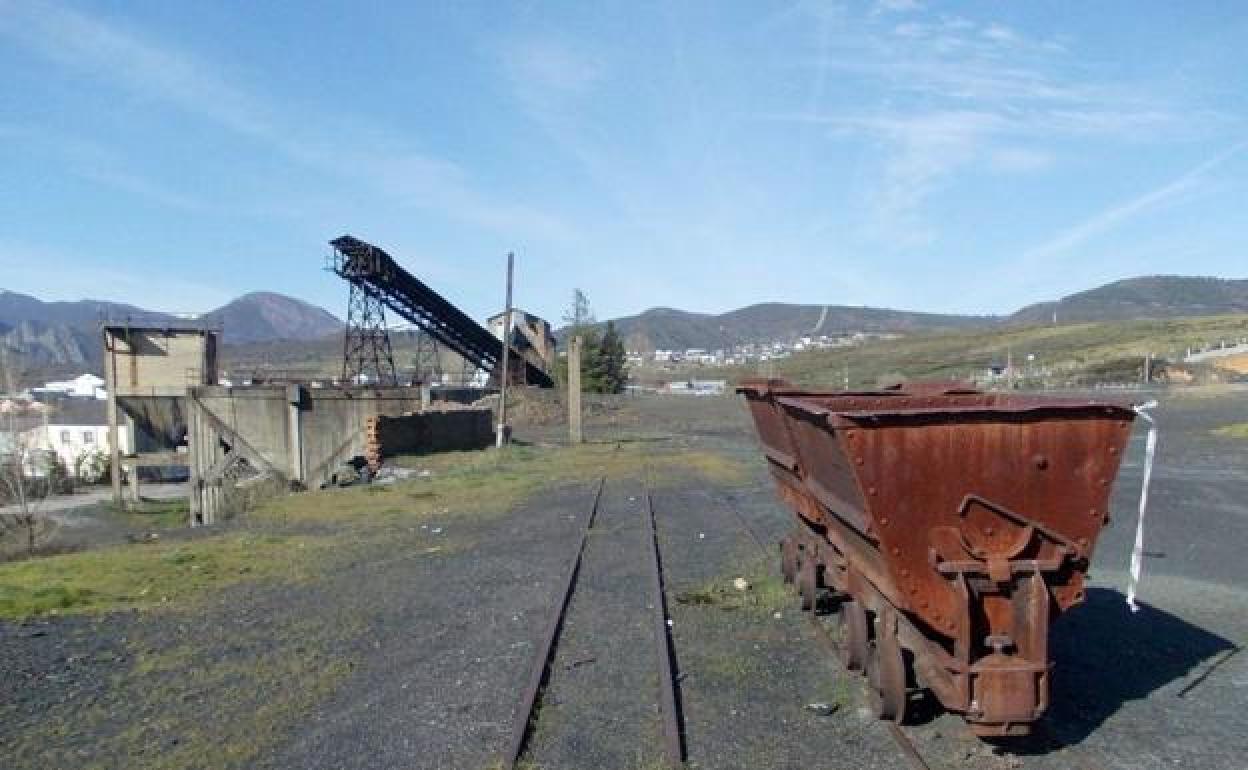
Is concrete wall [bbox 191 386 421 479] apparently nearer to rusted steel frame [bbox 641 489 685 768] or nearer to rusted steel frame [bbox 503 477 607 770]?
rusted steel frame [bbox 503 477 607 770]

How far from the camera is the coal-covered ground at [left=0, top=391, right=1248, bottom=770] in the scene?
5.20m

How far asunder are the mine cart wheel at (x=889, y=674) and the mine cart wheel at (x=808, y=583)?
2241 millimetres

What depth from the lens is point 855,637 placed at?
6.20 meters

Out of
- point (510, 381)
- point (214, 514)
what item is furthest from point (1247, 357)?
point (214, 514)

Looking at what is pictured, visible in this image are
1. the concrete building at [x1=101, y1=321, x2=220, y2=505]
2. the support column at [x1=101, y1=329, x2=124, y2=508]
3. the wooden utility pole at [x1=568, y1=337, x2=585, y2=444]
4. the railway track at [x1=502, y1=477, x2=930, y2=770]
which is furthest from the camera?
the concrete building at [x1=101, y1=321, x2=220, y2=505]

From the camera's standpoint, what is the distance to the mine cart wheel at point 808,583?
25.5 ft

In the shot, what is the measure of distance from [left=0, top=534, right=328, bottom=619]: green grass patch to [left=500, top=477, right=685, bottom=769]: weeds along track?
12.0ft

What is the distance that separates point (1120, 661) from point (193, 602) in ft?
28.4

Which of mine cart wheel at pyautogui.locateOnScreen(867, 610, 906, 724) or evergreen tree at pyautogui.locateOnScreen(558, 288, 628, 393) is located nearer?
mine cart wheel at pyautogui.locateOnScreen(867, 610, 906, 724)

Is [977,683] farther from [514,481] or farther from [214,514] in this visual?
[214,514]

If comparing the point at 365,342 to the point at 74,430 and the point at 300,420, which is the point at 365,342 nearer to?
the point at 300,420

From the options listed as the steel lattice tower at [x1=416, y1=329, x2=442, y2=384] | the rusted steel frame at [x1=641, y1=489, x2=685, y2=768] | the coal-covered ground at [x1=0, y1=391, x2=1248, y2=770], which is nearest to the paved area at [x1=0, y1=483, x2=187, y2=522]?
the steel lattice tower at [x1=416, y1=329, x2=442, y2=384]

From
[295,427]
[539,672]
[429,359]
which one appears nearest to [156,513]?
[295,427]

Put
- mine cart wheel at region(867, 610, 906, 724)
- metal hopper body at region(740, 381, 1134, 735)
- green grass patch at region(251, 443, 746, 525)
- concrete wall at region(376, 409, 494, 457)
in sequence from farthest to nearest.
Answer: concrete wall at region(376, 409, 494, 457) < green grass patch at region(251, 443, 746, 525) < mine cart wheel at region(867, 610, 906, 724) < metal hopper body at region(740, 381, 1134, 735)
